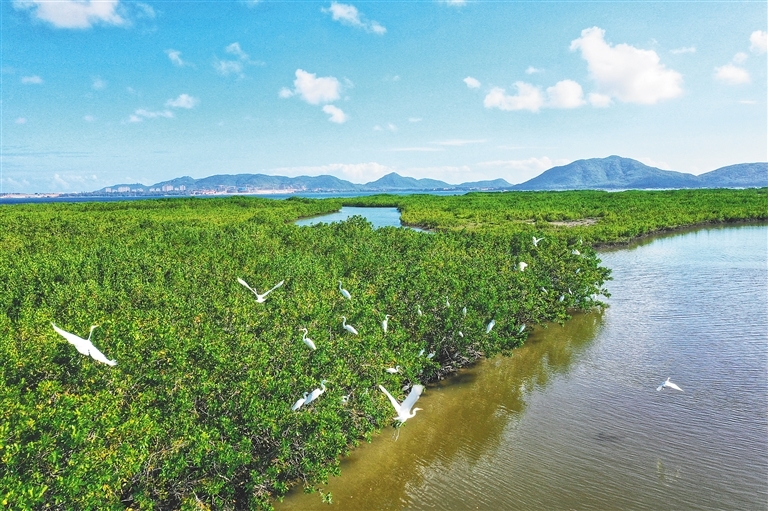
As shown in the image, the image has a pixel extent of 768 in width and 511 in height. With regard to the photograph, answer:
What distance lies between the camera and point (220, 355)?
955 centimetres

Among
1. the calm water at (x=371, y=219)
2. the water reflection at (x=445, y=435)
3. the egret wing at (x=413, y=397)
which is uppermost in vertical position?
the calm water at (x=371, y=219)

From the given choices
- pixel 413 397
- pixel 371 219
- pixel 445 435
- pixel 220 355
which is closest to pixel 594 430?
pixel 445 435

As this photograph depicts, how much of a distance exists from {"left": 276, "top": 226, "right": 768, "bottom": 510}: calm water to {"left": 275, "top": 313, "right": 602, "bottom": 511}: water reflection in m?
0.03

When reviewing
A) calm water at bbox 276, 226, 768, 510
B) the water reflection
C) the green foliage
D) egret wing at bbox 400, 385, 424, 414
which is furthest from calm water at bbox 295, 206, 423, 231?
egret wing at bbox 400, 385, 424, 414

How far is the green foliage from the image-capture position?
276 inches

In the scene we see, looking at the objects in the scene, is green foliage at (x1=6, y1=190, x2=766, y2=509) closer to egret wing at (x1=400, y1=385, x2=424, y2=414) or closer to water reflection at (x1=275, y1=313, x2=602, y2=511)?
water reflection at (x1=275, y1=313, x2=602, y2=511)

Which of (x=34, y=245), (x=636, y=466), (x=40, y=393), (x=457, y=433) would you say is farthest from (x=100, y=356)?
(x=34, y=245)

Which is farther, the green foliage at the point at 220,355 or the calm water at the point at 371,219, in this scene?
the calm water at the point at 371,219

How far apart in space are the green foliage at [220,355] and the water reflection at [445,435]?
0.60 meters

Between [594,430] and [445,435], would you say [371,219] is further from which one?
[594,430]

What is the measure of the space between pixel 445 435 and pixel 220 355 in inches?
243

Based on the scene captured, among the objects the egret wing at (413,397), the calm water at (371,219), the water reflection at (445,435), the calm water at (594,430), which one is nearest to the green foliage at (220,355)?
the water reflection at (445,435)

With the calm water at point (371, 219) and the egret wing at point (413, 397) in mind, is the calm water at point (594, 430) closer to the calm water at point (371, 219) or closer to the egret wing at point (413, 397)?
the egret wing at point (413, 397)

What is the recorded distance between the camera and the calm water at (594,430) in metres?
10.1
